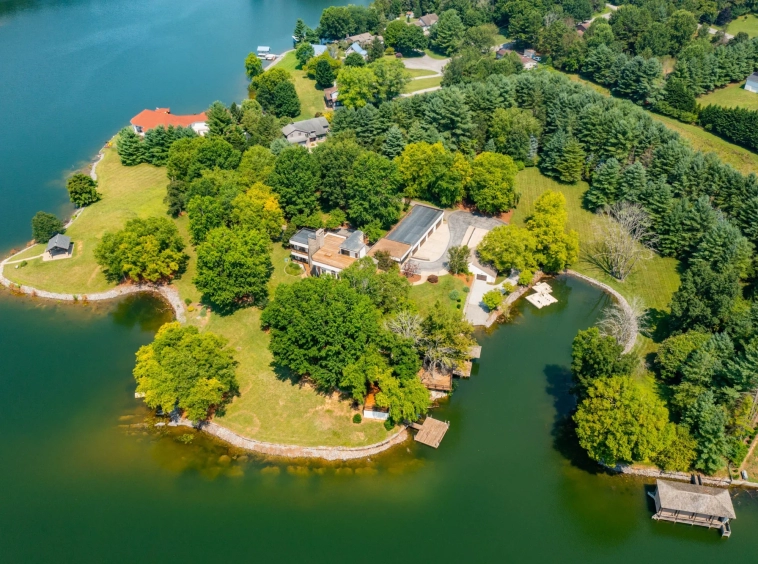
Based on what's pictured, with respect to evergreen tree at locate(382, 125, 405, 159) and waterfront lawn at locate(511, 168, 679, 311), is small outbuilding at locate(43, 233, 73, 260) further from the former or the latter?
waterfront lawn at locate(511, 168, 679, 311)

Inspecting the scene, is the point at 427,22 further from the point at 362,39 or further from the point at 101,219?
the point at 101,219

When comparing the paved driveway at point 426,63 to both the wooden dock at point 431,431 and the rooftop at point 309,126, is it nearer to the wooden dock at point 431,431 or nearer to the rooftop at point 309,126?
the rooftop at point 309,126

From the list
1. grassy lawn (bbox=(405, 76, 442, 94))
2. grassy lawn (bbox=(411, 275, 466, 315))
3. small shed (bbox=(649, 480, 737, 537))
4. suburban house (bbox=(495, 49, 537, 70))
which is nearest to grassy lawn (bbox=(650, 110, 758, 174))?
suburban house (bbox=(495, 49, 537, 70))

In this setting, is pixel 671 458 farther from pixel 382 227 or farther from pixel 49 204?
pixel 49 204

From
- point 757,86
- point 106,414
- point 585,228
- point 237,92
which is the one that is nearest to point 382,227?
point 585,228

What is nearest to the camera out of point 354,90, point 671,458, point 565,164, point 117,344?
point 671,458
